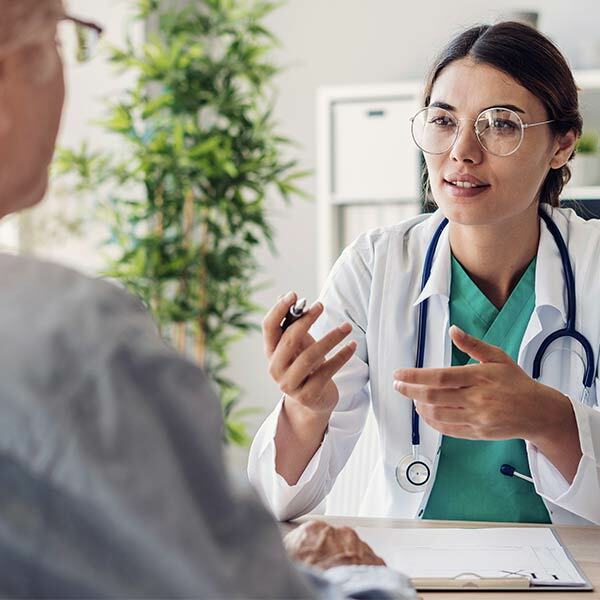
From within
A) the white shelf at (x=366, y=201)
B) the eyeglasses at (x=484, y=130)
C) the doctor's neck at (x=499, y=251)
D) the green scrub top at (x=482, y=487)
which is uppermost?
the eyeglasses at (x=484, y=130)

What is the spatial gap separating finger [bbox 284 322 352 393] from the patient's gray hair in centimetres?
83

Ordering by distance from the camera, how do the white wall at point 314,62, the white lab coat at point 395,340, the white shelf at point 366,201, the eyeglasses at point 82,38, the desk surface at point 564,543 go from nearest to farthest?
the eyeglasses at point 82,38, the desk surface at point 564,543, the white lab coat at point 395,340, the white shelf at point 366,201, the white wall at point 314,62

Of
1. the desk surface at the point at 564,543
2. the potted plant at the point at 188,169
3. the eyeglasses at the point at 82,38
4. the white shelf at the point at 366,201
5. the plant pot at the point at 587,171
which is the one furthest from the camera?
the white shelf at the point at 366,201

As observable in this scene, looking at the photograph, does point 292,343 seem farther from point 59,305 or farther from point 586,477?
point 59,305

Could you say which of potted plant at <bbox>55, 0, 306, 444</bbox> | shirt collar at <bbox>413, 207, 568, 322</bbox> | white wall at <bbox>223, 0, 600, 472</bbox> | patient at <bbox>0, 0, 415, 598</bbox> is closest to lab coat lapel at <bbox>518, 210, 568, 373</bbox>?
shirt collar at <bbox>413, 207, 568, 322</bbox>

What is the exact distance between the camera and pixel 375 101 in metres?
4.05

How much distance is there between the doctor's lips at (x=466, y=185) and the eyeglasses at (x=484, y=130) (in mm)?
58

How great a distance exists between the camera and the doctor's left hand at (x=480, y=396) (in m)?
1.36

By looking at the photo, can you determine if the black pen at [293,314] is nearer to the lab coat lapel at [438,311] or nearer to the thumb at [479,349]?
the thumb at [479,349]

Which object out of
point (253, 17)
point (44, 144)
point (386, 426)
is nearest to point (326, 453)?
point (386, 426)

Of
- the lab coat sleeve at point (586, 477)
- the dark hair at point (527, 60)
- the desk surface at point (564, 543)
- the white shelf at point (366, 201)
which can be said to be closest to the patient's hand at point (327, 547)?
the desk surface at point (564, 543)

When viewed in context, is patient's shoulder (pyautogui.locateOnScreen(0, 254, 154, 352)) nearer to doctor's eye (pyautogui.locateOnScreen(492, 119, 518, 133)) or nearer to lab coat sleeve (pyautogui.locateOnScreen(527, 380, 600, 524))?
lab coat sleeve (pyautogui.locateOnScreen(527, 380, 600, 524))

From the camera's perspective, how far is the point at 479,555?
125 centimetres

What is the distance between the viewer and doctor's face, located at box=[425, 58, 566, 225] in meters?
1.73
